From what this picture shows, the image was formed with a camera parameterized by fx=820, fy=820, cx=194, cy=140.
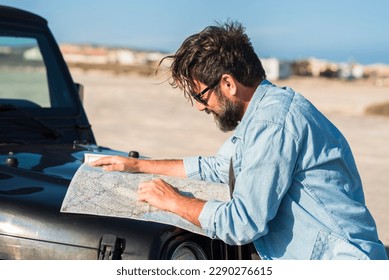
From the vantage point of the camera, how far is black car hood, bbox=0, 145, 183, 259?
292 centimetres

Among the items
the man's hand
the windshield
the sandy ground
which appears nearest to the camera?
the man's hand

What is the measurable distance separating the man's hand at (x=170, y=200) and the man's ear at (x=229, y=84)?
0.42m

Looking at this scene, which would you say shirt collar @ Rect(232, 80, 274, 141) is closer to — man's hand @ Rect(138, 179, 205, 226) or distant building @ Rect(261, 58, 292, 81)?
man's hand @ Rect(138, 179, 205, 226)

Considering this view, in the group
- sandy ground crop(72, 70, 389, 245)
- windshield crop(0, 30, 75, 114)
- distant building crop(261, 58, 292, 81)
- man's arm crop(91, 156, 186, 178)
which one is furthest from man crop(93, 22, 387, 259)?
distant building crop(261, 58, 292, 81)

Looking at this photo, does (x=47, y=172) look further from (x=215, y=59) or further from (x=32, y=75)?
(x=32, y=75)

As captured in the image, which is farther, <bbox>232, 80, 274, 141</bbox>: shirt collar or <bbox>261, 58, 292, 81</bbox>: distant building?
<bbox>261, 58, 292, 81</bbox>: distant building

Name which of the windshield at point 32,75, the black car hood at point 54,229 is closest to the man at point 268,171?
the black car hood at point 54,229

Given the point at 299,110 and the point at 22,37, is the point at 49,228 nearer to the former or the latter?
the point at 299,110

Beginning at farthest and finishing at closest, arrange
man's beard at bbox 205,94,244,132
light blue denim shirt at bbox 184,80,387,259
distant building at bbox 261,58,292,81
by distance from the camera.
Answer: distant building at bbox 261,58,292,81 < man's beard at bbox 205,94,244,132 < light blue denim shirt at bbox 184,80,387,259

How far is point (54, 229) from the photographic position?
3.01 metres

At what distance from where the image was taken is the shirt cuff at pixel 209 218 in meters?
2.89

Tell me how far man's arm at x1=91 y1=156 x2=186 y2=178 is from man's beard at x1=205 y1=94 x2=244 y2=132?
651 mm

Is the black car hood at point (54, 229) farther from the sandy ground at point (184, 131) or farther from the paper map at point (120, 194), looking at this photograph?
the sandy ground at point (184, 131)
